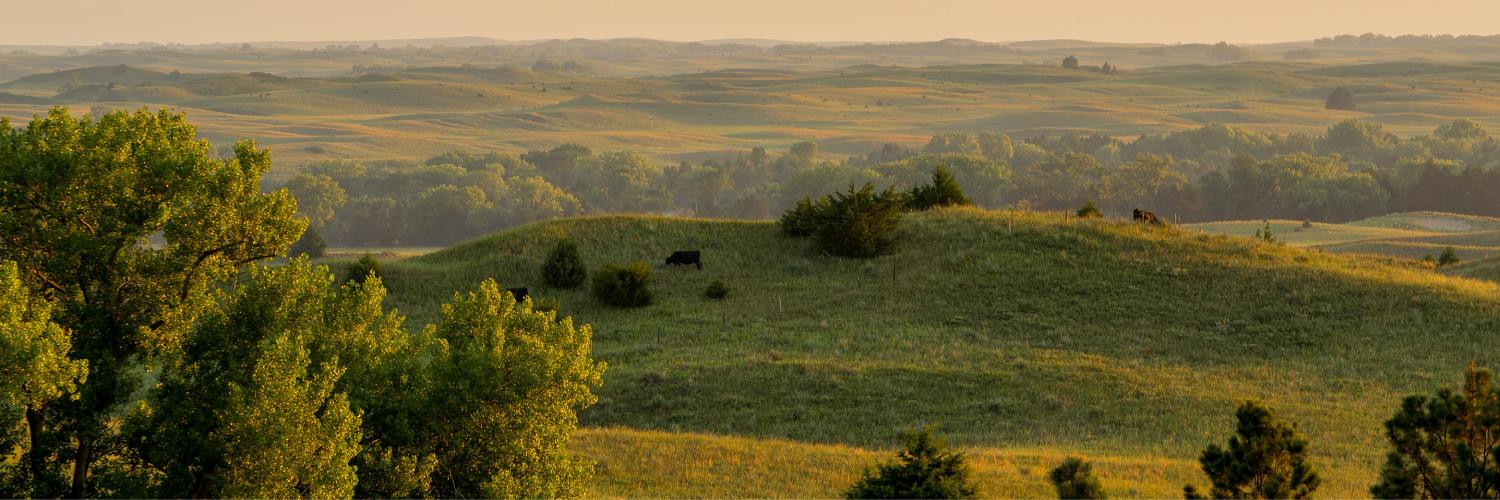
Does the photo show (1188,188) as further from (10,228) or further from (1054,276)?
(10,228)

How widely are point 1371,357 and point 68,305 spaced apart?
31.2m

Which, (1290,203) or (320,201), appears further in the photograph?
(320,201)

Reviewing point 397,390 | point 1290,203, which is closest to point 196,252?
point 397,390

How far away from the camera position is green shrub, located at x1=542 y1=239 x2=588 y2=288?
4194 cm

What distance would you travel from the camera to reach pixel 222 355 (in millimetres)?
14086

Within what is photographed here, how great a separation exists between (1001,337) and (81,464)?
26.2 metres

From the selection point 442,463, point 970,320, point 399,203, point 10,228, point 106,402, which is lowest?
point 399,203

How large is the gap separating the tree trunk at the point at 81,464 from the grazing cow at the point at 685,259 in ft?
99.8

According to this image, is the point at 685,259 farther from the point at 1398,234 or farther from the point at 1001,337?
the point at 1398,234

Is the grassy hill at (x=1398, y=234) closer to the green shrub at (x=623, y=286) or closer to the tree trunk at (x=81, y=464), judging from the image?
the green shrub at (x=623, y=286)

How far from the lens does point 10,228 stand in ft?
46.7

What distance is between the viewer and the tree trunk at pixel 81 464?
542 inches

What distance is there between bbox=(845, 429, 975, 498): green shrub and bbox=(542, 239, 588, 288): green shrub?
2606 centimetres

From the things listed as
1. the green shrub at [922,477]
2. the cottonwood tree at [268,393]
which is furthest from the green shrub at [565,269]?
the cottonwood tree at [268,393]
